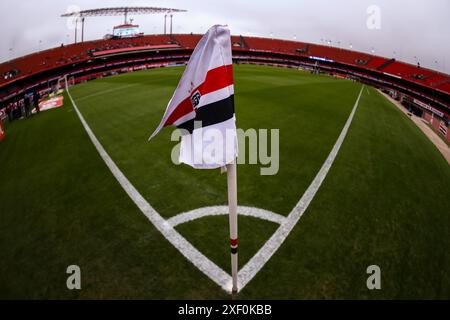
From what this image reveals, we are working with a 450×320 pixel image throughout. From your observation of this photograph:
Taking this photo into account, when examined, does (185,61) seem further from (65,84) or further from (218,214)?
(218,214)

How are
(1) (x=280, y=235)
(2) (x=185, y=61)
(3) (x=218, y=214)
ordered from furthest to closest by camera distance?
(2) (x=185, y=61)
(3) (x=218, y=214)
(1) (x=280, y=235)

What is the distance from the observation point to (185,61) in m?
65.0

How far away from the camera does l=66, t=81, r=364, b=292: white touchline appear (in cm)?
431

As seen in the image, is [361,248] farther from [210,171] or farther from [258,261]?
[210,171]

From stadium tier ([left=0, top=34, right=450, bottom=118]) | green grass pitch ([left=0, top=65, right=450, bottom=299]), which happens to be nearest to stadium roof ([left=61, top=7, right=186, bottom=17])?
stadium tier ([left=0, top=34, right=450, bottom=118])

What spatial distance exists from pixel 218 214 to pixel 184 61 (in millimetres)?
65876

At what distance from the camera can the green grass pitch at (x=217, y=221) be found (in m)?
4.25

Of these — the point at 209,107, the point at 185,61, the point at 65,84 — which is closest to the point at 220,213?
the point at 209,107

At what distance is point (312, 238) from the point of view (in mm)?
5152

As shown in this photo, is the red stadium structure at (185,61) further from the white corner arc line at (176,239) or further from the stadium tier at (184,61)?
the white corner arc line at (176,239)

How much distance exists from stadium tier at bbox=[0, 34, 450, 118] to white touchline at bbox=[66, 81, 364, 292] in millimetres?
49333

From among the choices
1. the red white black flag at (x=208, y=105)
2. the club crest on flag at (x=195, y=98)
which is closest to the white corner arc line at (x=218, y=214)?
Result: the red white black flag at (x=208, y=105)

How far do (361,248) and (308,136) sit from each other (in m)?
6.61
